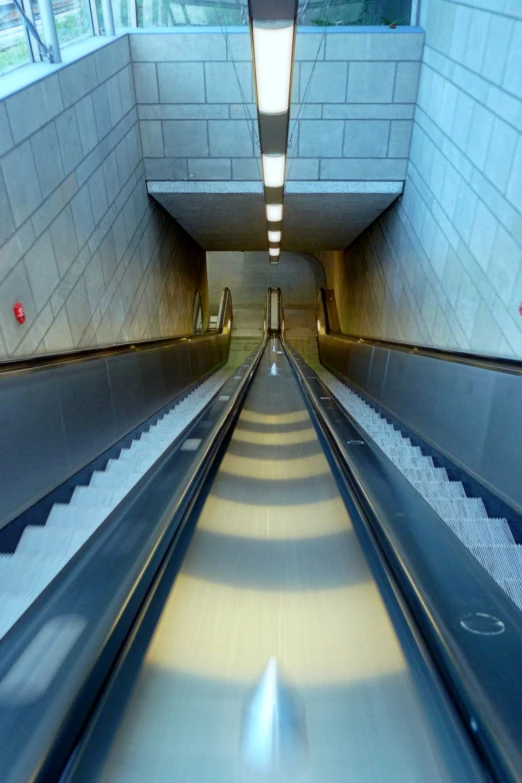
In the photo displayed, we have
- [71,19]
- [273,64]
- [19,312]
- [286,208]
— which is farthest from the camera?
[286,208]

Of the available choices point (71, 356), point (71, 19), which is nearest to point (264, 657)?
point (71, 356)

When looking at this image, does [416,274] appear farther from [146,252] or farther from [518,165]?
[146,252]

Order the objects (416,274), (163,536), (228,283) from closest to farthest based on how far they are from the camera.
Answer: (163,536)
(416,274)
(228,283)

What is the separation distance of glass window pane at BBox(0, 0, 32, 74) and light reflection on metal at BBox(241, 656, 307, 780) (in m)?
6.05

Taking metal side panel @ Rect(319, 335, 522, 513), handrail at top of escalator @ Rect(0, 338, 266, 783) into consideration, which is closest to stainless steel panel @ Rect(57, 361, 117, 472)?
handrail at top of escalator @ Rect(0, 338, 266, 783)

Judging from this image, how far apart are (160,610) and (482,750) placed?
2.48ft

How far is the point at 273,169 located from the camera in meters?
4.65

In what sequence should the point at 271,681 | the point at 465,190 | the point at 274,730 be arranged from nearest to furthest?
1. the point at 274,730
2. the point at 271,681
3. the point at 465,190

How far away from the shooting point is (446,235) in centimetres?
598

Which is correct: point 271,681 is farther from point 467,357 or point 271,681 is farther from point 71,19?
point 71,19

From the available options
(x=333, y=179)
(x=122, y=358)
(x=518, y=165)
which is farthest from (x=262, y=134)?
(x=333, y=179)

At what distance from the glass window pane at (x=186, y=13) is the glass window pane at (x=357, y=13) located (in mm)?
1229

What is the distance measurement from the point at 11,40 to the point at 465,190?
223 inches

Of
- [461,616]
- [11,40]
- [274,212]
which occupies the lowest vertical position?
[461,616]
